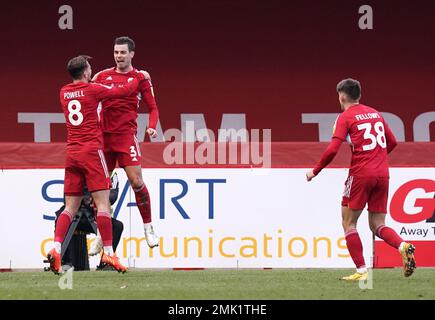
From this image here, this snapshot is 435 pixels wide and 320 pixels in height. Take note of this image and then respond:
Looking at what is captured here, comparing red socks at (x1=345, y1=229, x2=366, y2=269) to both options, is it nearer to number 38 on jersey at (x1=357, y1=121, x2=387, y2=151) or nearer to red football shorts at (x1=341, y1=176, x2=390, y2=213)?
red football shorts at (x1=341, y1=176, x2=390, y2=213)

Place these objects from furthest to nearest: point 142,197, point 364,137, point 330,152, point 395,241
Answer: point 142,197
point 395,241
point 364,137
point 330,152

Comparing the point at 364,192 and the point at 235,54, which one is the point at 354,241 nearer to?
the point at 364,192

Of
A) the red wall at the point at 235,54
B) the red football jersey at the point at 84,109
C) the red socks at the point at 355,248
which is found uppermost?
the red wall at the point at 235,54

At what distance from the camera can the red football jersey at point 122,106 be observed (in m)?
11.6

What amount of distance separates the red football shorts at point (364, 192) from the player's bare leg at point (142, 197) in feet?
6.99

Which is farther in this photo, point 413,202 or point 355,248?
point 413,202

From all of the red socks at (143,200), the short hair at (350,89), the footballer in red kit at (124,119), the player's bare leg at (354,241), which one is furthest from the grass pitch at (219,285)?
the short hair at (350,89)

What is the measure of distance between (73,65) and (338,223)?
4305 millimetres

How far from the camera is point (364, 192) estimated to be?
10.6 m

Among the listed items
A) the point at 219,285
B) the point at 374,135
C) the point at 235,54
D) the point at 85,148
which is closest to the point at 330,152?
the point at 374,135

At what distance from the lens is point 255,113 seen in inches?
766

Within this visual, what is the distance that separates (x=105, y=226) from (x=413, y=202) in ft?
13.7

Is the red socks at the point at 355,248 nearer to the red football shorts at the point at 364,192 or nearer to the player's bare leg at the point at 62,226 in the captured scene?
the red football shorts at the point at 364,192

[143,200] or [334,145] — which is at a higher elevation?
[334,145]
